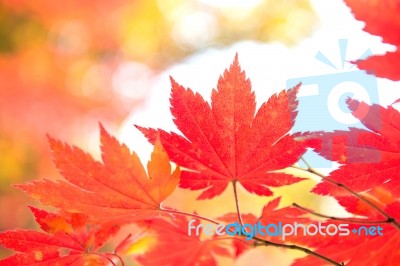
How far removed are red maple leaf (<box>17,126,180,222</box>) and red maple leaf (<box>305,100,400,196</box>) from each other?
5.3 inches

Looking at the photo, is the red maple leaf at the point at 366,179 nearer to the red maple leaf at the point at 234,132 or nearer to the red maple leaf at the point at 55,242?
the red maple leaf at the point at 234,132

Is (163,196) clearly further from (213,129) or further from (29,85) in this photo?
(29,85)

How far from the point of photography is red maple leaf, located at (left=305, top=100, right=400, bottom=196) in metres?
0.40

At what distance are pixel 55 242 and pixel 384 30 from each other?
13.9 inches

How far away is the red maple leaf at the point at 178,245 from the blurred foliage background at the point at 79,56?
2.48 metres

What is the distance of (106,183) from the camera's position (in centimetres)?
43

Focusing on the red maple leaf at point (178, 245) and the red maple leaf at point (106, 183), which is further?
the red maple leaf at point (178, 245)

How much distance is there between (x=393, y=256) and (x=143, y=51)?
378 centimetres

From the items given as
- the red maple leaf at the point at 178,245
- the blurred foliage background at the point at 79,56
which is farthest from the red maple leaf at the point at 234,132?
the blurred foliage background at the point at 79,56

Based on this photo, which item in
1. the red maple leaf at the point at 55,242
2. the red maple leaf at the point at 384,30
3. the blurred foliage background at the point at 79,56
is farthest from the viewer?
the blurred foliage background at the point at 79,56

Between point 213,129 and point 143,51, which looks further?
point 143,51

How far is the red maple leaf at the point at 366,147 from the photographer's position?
1.32 feet

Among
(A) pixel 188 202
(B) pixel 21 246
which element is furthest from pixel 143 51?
(B) pixel 21 246

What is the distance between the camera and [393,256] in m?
0.44
